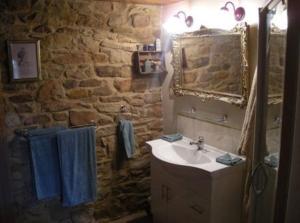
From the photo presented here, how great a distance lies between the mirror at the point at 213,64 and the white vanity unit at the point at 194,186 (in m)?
0.55

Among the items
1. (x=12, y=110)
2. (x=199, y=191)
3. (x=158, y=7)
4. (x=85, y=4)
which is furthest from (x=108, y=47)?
(x=199, y=191)

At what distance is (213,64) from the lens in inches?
100

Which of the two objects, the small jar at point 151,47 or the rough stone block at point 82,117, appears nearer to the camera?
the rough stone block at point 82,117

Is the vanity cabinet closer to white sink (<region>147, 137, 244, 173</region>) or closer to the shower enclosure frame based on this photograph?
white sink (<region>147, 137, 244, 173</region>)

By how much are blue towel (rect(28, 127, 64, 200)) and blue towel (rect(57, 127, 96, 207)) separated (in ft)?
0.18

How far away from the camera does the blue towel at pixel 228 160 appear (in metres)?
2.24

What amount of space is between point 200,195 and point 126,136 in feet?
3.40

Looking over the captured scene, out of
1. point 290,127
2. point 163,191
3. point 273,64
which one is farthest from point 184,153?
point 290,127

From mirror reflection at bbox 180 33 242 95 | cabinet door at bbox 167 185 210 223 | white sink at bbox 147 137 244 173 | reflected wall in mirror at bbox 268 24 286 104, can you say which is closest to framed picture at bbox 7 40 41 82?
white sink at bbox 147 137 244 173

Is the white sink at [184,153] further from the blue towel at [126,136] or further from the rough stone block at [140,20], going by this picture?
the rough stone block at [140,20]

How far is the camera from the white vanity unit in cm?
218

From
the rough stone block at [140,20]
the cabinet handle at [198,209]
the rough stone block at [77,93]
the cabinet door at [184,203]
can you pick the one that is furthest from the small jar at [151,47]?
the cabinet handle at [198,209]

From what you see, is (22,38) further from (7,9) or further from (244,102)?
(244,102)

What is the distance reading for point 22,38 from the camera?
2.39 m
